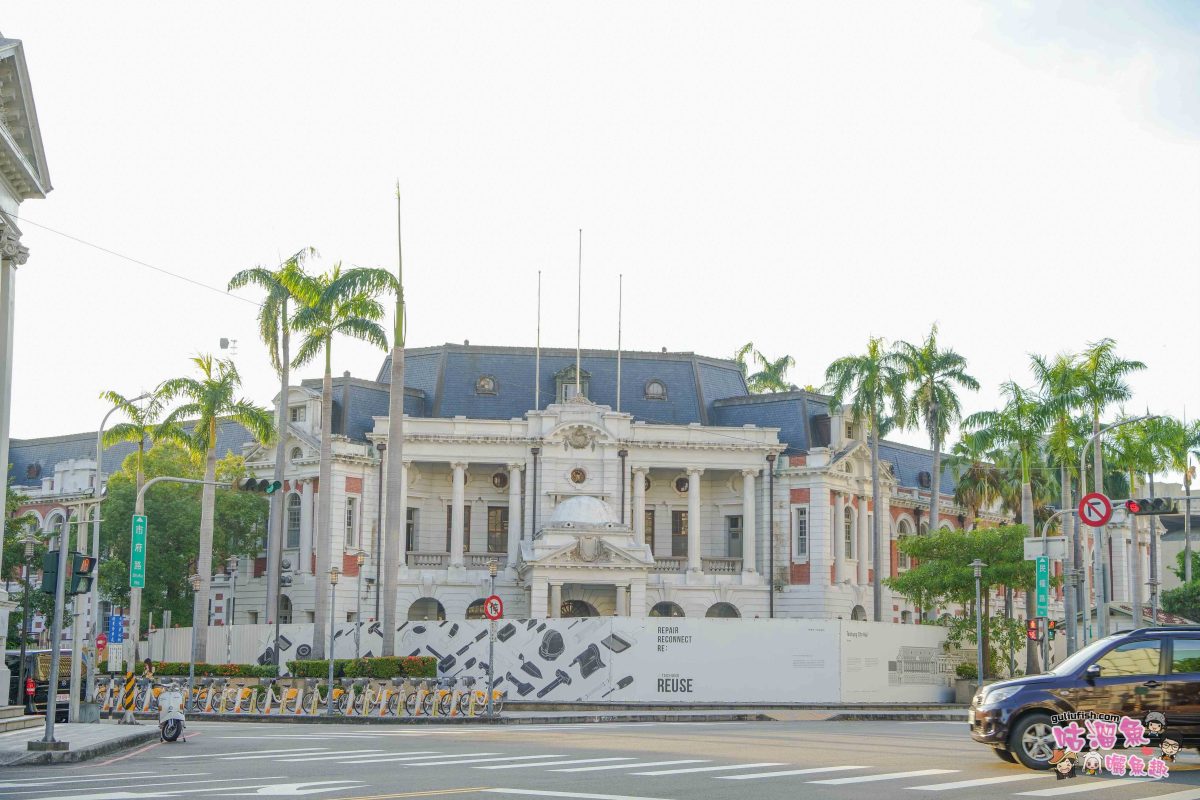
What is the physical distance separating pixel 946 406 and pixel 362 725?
3546 centimetres

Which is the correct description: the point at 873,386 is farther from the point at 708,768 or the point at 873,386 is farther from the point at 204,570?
the point at 708,768

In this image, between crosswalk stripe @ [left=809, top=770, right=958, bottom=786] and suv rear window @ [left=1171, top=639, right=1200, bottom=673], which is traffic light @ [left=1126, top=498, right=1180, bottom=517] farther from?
crosswalk stripe @ [left=809, top=770, right=958, bottom=786]

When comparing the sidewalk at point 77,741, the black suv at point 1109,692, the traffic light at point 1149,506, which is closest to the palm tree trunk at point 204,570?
the sidewalk at point 77,741

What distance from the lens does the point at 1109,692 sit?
57.9ft

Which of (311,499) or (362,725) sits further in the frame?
(311,499)

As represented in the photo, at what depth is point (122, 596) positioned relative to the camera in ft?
202

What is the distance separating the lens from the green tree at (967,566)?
53.5 m

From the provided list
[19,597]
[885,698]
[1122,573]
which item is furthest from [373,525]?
[1122,573]

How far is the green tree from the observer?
5350cm

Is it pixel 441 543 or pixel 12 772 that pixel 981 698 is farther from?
pixel 441 543

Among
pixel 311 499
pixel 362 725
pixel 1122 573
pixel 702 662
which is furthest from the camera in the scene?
pixel 1122 573

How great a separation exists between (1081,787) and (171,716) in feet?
55.8

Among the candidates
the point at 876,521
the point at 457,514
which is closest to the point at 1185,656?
the point at 876,521

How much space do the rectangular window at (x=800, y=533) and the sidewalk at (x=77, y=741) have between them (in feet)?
124
